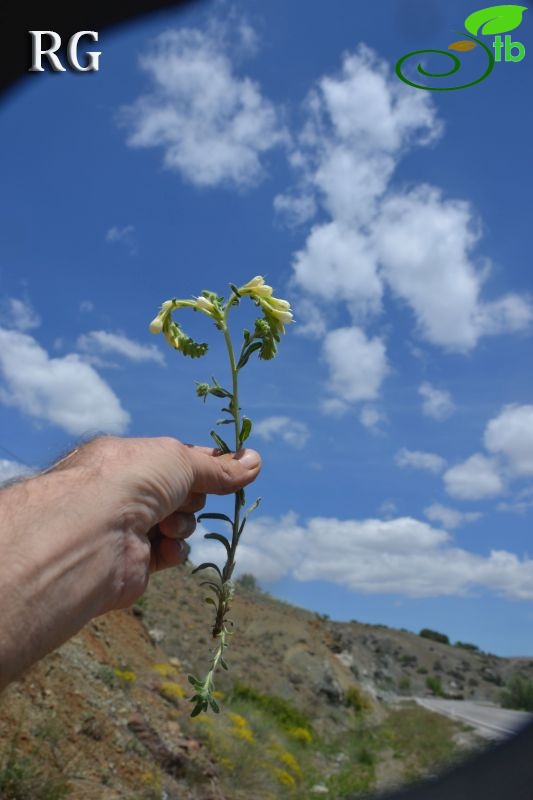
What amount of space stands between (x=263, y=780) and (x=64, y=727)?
18.0 feet

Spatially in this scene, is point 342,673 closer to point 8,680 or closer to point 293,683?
point 293,683

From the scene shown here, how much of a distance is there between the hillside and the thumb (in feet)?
2.40

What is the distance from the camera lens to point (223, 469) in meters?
2.25

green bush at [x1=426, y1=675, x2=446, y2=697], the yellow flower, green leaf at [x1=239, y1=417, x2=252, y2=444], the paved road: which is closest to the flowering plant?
green leaf at [x1=239, y1=417, x2=252, y2=444]

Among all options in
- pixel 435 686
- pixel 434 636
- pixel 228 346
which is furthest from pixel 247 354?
pixel 434 636

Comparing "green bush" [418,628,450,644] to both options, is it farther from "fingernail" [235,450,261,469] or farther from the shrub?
"fingernail" [235,450,261,469]

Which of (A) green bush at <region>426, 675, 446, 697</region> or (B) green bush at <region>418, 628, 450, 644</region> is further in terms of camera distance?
(B) green bush at <region>418, 628, 450, 644</region>

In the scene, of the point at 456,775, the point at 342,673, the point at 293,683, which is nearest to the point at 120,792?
the point at 456,775

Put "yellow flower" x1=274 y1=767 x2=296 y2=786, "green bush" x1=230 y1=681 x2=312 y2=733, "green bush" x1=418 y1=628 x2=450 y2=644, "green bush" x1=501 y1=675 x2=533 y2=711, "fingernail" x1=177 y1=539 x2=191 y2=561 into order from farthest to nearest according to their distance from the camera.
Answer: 1. "green bush" x1=418 y1=628 x2=450 y2=644
2. "green bush" x1=230 y1=681 x2=312 y2=733
3. "yellow flower" x1=274 y1=767 x2=296 y2=786
4. "green bush" x1=501 y1=675 x2=533 y2=711
5. "fingernail" x1=177 y1=539 x2=191 y2=561

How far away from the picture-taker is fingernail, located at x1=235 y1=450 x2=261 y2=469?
2244mm

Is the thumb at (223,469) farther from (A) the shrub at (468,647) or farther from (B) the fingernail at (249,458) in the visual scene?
(A) the shrub at (468,647)

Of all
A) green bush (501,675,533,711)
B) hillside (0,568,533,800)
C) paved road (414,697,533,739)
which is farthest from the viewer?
hillside (0,568,533,800)

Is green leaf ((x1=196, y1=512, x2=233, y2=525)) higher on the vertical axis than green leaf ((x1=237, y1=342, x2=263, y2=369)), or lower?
lower

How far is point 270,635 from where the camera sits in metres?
35.0
